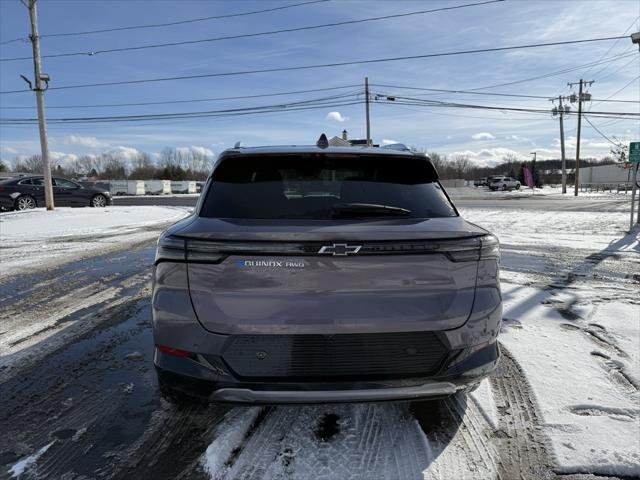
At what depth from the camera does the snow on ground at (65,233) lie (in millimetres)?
9172

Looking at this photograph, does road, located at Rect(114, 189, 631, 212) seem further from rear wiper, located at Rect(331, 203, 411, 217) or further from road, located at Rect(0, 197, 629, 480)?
rear wiper, located at Rect(331, 203, 411, 217)

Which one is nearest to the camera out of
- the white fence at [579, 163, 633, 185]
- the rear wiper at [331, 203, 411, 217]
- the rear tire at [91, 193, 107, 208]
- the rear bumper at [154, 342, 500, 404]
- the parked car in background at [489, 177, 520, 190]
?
the rear bumper at [154, 342, 500, 404]

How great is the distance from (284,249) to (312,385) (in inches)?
27.2

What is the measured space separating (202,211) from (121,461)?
149 centimetres

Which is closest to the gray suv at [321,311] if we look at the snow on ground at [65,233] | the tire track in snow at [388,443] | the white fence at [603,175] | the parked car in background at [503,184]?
the tire track in snow at [388,443]

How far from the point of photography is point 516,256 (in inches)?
354

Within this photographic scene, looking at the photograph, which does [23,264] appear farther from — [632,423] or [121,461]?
[632,423]

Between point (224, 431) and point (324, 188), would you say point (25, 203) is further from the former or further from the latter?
point (324, 188)

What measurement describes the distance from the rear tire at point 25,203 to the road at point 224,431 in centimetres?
1975

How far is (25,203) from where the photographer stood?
67.4 ft

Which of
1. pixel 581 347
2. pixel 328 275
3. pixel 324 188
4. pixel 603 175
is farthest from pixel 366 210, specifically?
pixel 603 175

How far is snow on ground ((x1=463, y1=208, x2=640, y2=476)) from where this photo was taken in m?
2.61

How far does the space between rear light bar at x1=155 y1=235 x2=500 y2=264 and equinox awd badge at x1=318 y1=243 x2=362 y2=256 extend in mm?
21

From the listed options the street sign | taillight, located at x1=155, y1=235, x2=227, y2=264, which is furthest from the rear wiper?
the street sign
